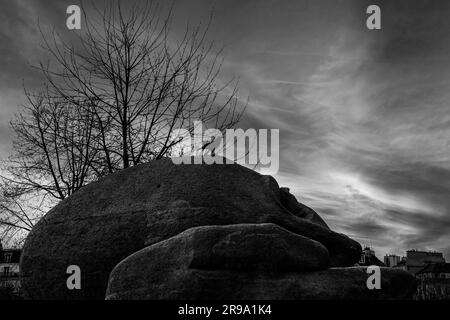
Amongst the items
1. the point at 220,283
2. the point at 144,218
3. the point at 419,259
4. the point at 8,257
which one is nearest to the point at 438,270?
the point at 419,259

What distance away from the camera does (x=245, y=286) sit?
532 centimetres

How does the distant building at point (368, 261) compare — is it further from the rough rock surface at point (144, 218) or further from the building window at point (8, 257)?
the building window at point (8, 257)

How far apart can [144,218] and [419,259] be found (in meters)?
68.9

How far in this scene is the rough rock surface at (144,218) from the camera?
7109 mm

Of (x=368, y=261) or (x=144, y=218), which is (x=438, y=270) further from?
(x=144, y=218)

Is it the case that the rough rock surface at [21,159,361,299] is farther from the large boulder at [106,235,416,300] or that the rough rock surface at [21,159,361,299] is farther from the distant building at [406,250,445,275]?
the distant building at [406,250,445,275]

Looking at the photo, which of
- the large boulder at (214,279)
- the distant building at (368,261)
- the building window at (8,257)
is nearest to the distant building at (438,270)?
the distant building at (368,261)

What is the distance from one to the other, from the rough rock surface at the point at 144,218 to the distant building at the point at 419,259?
65.3m

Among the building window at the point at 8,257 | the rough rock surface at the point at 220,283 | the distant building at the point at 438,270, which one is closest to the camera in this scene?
the rough rock surface at the point at 220,283

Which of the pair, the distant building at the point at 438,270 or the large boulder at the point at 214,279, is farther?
the distant building at the point at 438,270

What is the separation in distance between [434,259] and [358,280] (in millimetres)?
68883

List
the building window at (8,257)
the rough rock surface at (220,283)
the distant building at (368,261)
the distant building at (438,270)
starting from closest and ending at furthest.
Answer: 1. the rough rock surface at (220,283)
2. the distant building at (368,261)
3. the distant building at (438,270)
4. the building window at (8,257)
